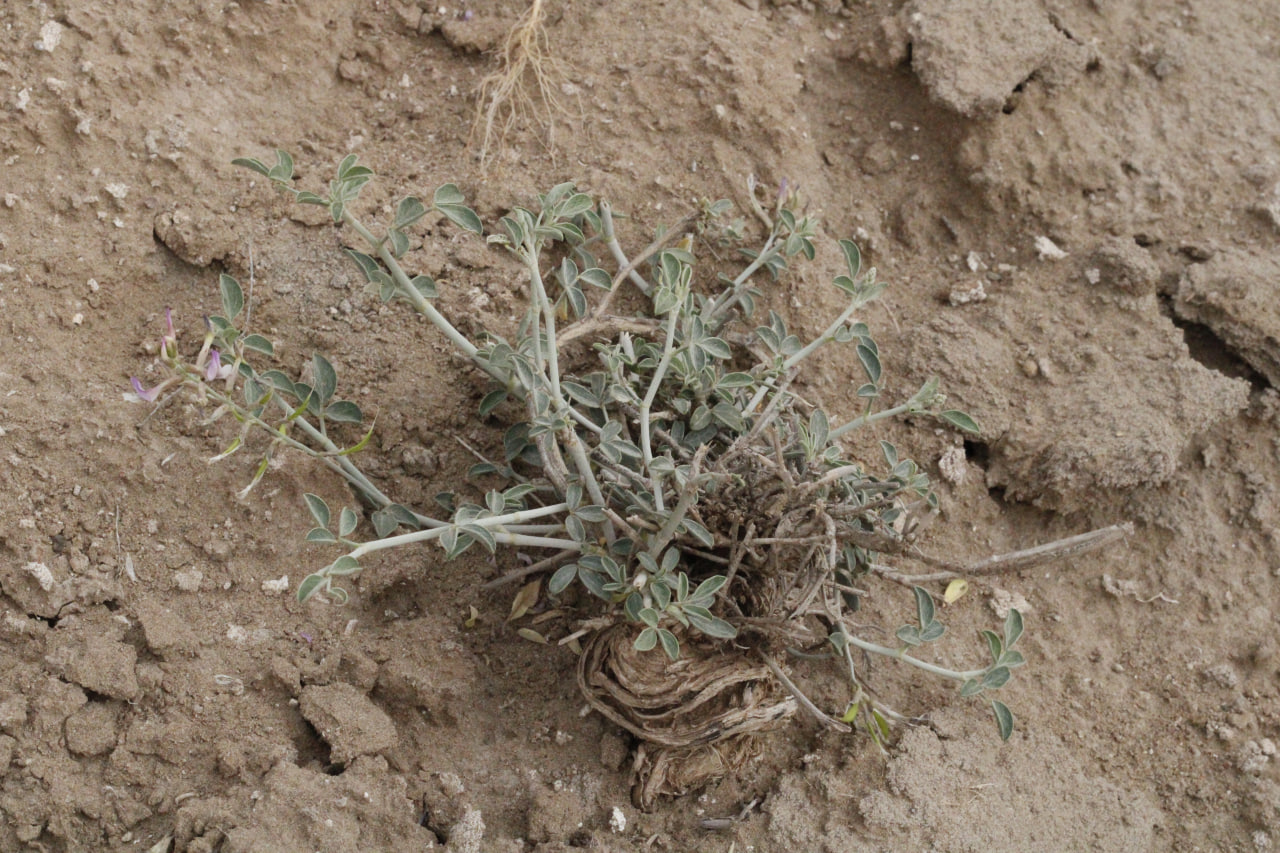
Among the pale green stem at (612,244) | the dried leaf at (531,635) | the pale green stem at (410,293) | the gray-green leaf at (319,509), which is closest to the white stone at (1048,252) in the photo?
the pale green stem at (612,244)

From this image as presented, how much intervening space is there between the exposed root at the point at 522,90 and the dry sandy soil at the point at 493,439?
5 cm

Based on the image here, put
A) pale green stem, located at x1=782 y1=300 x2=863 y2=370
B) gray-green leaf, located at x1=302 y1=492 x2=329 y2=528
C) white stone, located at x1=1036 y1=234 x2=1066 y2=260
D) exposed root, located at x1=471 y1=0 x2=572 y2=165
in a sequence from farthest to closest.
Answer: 1. white stone, located at x1=1036 y1=234 x2=1066 y2=260
2. exposed root, located at x1=471 y1=0 x2=572 y2=165
3. pale green stem, located at x1=782 y1=300 x2=863 y2=370
4. gray-green leaf, located at x1=302 y1=492 x2=329 y2=528

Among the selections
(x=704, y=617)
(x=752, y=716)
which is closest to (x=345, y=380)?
(x=704, y=617)

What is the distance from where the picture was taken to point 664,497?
222 cm

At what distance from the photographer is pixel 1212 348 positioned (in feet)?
9.55

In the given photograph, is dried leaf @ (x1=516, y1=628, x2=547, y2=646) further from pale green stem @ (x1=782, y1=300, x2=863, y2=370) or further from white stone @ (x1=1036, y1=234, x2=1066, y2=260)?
white stone @ (x1=1036, y1=234, x2=1066, y2=260)

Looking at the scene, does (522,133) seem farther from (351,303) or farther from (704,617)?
(704,617)

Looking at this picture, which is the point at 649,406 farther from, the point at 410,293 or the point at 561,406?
the point at 410,293

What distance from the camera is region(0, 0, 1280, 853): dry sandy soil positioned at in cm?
216

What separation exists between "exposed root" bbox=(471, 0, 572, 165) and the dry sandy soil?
2.0 inches

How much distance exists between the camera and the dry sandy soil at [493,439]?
2162 millimetres

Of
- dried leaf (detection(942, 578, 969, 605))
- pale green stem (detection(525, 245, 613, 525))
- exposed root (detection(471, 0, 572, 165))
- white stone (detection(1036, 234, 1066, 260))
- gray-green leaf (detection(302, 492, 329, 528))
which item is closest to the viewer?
gray-green leaf (detection(302, 492, 329, 528))

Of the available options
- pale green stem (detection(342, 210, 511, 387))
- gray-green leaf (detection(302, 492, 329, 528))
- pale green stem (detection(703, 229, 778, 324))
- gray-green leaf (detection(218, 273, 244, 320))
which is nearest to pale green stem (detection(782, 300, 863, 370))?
pale green stem (detection(703, 229, 778, 324))

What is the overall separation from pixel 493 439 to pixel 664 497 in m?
0.51
